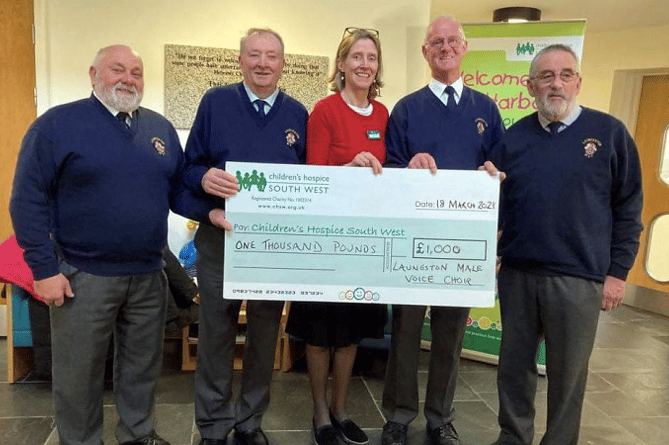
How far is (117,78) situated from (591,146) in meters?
1.68

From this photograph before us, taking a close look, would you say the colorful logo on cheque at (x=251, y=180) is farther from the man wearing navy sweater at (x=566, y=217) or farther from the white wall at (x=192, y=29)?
the white wall at (x=192, y=29)

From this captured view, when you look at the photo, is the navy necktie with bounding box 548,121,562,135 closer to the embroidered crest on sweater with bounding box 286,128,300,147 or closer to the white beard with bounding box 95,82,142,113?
the embroidered crest on sweater with bounding box 286,128,300,147

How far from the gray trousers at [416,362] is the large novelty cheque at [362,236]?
0.23 meters

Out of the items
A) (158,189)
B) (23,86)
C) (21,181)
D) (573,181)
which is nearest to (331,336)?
(158,189)

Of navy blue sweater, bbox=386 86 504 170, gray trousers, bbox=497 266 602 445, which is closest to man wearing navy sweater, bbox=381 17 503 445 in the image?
navy blue sweater, bbox=386 86 504 170

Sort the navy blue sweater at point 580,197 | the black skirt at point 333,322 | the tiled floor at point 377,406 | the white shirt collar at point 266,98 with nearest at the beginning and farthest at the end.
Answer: the navy blue sweater at point 580,197 < the white shirt collar at point 266,98 < the black skirt at point 333,322 < the tiled floor at point 377,406

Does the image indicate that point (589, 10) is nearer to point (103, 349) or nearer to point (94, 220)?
point (94, 220)

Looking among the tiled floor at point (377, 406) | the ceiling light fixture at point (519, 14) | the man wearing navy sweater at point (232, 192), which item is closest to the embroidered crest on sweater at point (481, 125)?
the man wearing navy sweater at point (232, 192)

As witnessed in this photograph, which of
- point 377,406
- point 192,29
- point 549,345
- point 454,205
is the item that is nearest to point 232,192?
point 454,205

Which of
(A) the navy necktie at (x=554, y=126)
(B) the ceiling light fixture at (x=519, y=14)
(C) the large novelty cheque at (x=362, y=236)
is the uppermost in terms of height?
(B) the ceiling light fixture at (x=519, y=14)

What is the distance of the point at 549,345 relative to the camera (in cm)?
192

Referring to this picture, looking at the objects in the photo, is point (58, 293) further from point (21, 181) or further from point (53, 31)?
point (53, 31)

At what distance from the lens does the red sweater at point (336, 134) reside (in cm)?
194

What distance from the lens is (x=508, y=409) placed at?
207 cm
